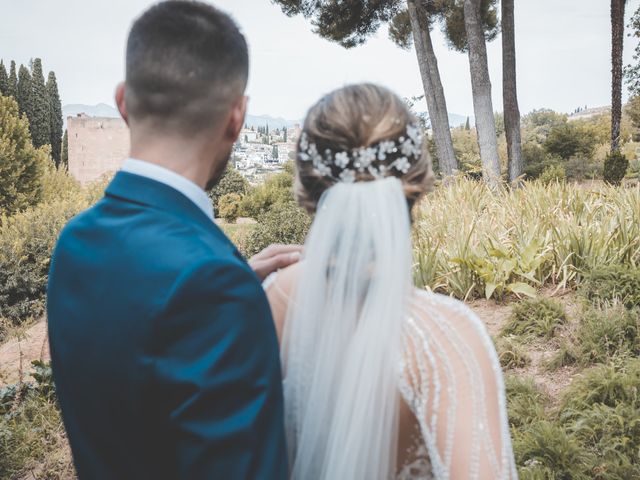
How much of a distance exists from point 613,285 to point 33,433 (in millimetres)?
4831

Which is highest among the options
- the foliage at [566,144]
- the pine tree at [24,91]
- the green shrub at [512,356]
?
the pine tree at [24,91]

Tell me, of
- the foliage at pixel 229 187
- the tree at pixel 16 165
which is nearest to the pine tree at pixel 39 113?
the foliage at pixel 229 187

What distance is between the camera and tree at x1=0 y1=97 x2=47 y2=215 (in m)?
18.6

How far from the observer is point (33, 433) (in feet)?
14.3

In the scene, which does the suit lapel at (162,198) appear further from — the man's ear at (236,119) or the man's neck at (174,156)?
the man's ear at (236,119)

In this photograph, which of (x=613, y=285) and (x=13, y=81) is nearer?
(x=613, y=285)

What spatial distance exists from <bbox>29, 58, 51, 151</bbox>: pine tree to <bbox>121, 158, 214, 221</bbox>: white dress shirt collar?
4189cm

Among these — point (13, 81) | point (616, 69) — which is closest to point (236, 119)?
point (616, 69)

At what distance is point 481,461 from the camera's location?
135 centimetres

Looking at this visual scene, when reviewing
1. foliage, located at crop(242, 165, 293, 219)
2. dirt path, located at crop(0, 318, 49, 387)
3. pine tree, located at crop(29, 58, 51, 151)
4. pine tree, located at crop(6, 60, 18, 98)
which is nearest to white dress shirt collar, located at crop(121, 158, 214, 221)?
dirt path, located at crop(0, 318, 49, 387)

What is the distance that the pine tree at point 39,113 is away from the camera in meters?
38.8

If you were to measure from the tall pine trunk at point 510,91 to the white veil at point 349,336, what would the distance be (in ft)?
42.3

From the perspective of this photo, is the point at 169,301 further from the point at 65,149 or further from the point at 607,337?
the point at 65,149

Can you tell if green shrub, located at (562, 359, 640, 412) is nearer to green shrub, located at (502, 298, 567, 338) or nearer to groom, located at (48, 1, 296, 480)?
green shrub, located at (502, 298, 567, 338)
